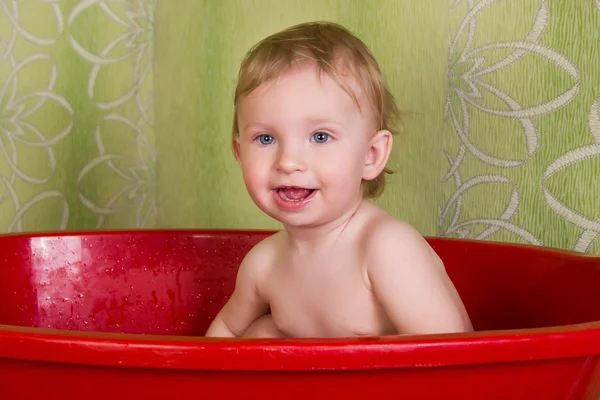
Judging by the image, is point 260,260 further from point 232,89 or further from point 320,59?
point 232,89

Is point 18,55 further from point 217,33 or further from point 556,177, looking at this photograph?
point 556,177

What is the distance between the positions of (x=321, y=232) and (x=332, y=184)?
0.25 ft

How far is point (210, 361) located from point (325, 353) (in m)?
0.06

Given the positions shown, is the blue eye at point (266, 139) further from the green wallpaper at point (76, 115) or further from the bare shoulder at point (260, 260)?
the green wallpaper at point (76, 115)

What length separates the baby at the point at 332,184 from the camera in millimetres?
716

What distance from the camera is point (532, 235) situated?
3.30 feet

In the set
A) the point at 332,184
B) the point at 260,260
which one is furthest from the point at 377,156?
the point at 260,260

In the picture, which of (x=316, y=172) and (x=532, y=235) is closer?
(x=316, y=172)

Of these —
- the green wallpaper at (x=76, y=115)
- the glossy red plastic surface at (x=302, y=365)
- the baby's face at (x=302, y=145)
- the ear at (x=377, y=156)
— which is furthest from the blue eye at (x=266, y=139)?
the green wallpaper at (x=76, y=115)

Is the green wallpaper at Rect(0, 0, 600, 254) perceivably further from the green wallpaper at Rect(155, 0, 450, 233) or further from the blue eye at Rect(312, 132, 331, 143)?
the blue eye at Rect(312, 132, 331, 143)

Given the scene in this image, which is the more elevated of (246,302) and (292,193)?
(292,193)

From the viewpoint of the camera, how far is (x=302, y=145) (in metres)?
0.72

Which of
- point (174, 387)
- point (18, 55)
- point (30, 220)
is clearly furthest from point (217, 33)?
point (174, 387)

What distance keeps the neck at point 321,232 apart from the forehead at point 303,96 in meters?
0.11
